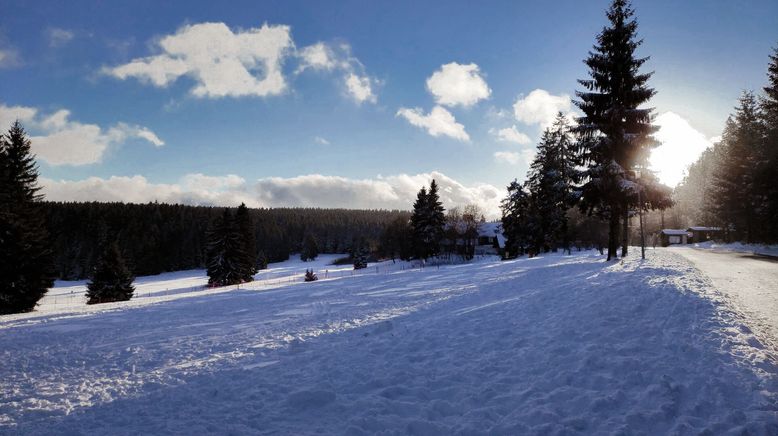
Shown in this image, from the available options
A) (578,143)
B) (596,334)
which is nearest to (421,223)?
(578,143)

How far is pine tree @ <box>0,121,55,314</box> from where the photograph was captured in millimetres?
23766

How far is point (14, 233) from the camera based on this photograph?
960 inches

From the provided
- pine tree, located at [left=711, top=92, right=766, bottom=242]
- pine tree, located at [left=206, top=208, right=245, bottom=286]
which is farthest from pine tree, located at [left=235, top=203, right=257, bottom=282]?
pine tree, located at [left=711, top=92, right=766, bottom=242]

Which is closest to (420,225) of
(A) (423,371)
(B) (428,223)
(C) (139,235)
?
(B) (428,223)

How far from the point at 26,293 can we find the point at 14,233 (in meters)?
4.28

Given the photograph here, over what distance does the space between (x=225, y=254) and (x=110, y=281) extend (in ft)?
47.0

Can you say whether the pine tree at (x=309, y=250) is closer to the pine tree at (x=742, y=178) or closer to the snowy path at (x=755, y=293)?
the pine tree at (x=742, y=178)

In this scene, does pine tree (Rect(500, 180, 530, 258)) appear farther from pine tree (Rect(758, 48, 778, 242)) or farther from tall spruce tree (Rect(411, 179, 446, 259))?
pine tree (Rect(758, 48, 778, 242))

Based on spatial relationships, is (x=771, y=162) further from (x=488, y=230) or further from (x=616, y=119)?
(x=488, y=230)

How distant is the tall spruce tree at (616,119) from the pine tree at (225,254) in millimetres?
44385

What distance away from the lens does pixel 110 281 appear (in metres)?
36.2

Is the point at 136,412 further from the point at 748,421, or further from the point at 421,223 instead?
the point at 421,223

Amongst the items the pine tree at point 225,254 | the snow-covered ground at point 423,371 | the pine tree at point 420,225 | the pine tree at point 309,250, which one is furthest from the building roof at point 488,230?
the pine tree at point 309,250

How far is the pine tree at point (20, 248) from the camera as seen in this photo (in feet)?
78.0
